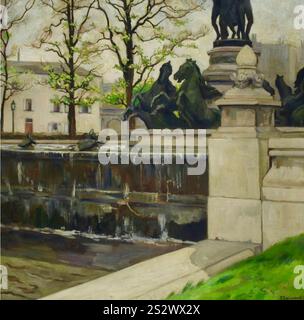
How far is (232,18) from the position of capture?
598 cm

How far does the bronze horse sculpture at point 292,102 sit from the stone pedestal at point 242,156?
0.49 metres

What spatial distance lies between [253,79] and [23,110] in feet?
8.09

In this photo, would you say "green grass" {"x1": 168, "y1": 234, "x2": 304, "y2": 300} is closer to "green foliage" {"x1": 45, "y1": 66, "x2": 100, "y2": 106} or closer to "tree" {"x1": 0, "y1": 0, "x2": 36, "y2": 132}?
"green foliage" {"x1": 45, "y1": 66, "x2": 100, "y2": 106}

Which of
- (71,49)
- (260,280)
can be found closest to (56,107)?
(71,49)

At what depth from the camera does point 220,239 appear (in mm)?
5102

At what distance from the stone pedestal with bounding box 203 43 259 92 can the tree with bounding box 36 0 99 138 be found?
1180mm

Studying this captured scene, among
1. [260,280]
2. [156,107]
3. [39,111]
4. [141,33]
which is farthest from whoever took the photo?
[156,107]

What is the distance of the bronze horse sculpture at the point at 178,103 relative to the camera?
6070 mm

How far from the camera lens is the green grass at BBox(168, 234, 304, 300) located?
4.23 m

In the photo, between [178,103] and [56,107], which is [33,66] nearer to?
[56,107]

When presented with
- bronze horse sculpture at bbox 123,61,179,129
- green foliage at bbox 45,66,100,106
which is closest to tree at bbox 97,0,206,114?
bronze horse sculpture at bbox 123,61,179,129

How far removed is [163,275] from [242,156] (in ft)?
4.38
